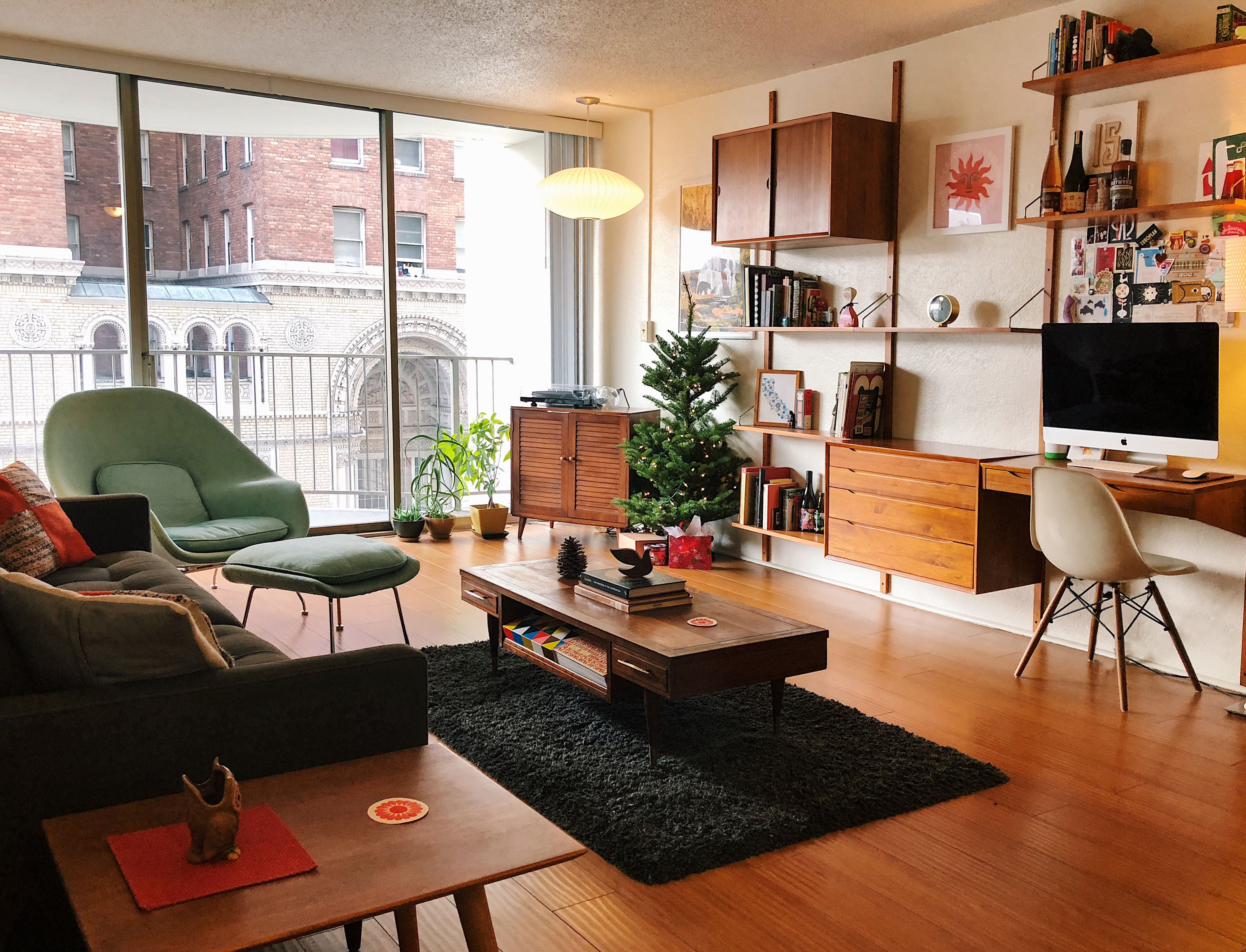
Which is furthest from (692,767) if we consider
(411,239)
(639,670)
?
(411,239)

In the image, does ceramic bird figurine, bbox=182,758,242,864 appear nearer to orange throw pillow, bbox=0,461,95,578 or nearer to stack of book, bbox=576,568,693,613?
stack of book, bbox=576,568,693,613

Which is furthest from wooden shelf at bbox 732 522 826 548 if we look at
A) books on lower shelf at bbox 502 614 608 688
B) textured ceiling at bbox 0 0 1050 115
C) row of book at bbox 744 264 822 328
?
textured ceiling at bbox 0 0 1050 115

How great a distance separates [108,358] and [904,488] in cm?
615

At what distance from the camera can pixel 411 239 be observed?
486 inches

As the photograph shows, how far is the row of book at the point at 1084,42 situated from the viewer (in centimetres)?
364

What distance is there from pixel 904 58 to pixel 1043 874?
3703 mm

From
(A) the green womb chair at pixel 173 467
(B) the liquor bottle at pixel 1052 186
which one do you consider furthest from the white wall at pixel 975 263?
(A) the green womb chair at pixel 173 467

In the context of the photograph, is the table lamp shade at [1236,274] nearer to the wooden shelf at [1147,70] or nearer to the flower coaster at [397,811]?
the wooden shelf at [1147,70]

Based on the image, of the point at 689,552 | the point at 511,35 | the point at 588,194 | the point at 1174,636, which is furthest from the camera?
the point at 588,194

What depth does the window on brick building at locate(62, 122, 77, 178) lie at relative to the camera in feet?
24.6

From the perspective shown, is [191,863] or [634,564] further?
[634,564]

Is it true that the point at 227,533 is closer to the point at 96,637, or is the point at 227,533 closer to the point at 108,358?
the point at 96,637

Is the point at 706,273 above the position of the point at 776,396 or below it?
above

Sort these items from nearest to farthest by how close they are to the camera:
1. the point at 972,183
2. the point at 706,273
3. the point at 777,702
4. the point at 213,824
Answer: the point at 213,824, the point at 777,702, the point at 972,183, the point at 706,273
